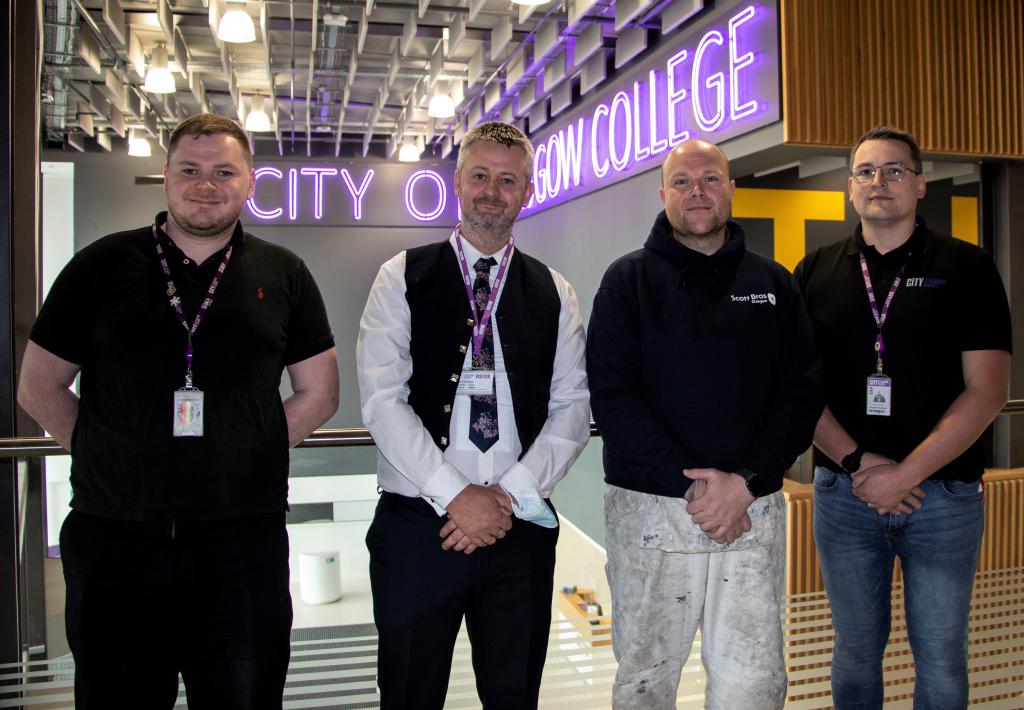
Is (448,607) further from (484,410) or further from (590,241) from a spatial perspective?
(590,241)

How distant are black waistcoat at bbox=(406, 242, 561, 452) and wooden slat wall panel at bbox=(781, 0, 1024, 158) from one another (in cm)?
260

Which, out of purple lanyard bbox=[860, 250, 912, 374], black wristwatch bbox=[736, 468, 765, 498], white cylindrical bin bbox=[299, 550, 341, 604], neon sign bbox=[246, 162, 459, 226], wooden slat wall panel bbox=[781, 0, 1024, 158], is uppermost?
neon sign bbox=[246, 162, 459, 226]

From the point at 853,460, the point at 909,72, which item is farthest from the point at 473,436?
the point at 909,72

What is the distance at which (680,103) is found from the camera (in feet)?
17.4

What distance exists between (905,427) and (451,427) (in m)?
1.17

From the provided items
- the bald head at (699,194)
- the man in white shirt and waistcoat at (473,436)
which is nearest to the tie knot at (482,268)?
the man in white shirt and waistcoat at (473,436)

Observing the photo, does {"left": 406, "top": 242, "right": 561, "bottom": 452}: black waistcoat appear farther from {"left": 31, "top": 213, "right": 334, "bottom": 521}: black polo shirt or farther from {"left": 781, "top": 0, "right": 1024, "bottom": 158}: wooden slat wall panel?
{"left": 781, "top": 0, "right": 1024, "bottom": 158}: wooden slat wall panel

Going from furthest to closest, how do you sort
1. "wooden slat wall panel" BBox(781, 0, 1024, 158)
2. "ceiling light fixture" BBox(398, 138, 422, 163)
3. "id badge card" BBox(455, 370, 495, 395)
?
"ceiling light fixture" BBox(398, 138, 422, 163) → "wooden slat wall panel" BBox(781, 0, 1024, 158) → "id badge card" BBox(455, 370, 495, 395)

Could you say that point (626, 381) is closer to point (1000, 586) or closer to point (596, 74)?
point (1000, 586)

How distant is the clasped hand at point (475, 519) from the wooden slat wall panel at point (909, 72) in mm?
2958

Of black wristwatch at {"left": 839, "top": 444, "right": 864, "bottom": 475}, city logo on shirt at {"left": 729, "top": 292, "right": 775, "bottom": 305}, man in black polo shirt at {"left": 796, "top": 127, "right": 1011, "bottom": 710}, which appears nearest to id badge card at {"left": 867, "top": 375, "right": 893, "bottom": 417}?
man in black polo shirt at {"left": 796, "top": 127, "right": 1011, "bottom": 710}

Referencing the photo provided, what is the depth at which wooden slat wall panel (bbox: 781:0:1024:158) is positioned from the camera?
4121 mm

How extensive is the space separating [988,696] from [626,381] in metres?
1.69

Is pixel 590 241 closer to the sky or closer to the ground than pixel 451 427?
closer to the sky
